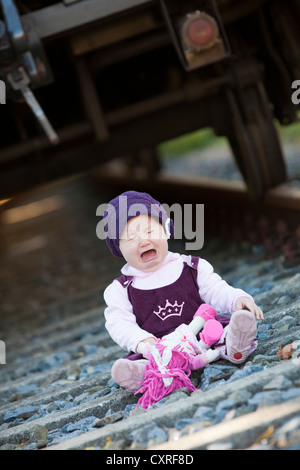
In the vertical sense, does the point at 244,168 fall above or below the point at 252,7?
below

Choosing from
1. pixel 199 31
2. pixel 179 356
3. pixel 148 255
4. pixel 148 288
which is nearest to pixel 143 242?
pixel 148 255

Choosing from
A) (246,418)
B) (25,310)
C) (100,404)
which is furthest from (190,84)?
(246,418)

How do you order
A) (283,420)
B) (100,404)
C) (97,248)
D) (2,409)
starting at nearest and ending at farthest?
(283,420) → (100,404) → (2,409) → (97,248)

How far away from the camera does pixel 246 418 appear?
1828 millimetres

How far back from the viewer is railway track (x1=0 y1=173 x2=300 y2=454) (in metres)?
1.89

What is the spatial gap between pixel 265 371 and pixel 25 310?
3648 mm

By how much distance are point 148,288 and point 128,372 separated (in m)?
0.33

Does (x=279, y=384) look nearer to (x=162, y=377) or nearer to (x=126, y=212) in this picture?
(x=162, y=377)

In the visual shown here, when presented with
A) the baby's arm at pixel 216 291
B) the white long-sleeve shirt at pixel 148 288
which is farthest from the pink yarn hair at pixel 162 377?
the baby's arm at pixel 216 291

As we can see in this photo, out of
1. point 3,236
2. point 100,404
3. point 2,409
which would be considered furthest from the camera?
point 3,236

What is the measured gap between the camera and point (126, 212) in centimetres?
238

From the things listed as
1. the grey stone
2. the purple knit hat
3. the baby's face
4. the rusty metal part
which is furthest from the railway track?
the rusty metal part

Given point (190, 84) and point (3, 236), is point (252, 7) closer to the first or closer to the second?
point (190, 84)

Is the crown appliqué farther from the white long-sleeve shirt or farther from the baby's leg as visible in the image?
the baby's leg
